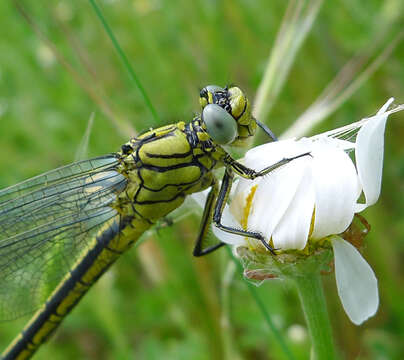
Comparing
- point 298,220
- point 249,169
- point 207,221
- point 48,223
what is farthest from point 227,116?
point 48,223

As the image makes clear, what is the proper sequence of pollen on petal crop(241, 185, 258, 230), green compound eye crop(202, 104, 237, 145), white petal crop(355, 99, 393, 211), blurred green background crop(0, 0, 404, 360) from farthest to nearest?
blurred green background crop(0, 0, 404, 360), green compound eye crop(202, 104, 237, 145), pollen on petal crop(241, 185, 258, 230), white petal crop(355, 99, 393, 211)

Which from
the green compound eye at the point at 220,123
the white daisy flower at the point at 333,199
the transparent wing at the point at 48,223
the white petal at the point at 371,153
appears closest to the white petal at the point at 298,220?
the white daisy flower at the point at 333,199

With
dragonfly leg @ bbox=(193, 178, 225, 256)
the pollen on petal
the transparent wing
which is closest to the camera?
the pollen on petal

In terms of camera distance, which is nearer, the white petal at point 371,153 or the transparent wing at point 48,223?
the white petal at point 371,153

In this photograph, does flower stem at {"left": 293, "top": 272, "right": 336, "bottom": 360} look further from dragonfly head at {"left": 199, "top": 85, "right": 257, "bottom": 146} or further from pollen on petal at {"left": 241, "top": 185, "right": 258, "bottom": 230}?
A: dragonfly head at {"left": 199, "top": 85, "right": 257, "bottom": 146}

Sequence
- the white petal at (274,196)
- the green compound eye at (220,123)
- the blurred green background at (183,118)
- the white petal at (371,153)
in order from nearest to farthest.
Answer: the white petal at (371,153), the white petal at (274,196), the green compound eye at (220,123), the blurred green background at (183,118)

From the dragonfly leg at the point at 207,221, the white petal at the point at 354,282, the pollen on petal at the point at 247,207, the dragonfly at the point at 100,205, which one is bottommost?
the white petal at the point at 354,282

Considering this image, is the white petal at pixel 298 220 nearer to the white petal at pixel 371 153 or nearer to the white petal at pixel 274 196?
the white petal at pixel 274 196

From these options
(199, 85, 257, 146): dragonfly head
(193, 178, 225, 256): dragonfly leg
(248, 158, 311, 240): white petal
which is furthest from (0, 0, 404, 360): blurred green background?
(248, 158, 311, 240): white petal
